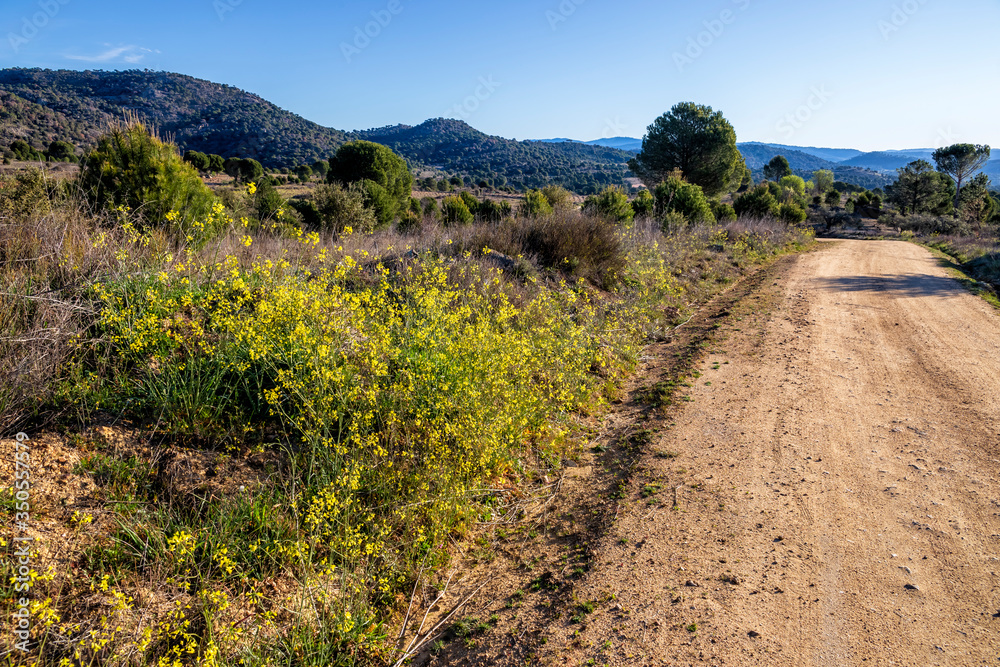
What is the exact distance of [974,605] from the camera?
255 centimetres

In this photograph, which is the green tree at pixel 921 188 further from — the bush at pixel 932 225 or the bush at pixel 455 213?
the bush at pixel 455 213

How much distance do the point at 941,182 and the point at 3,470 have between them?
5741 cm

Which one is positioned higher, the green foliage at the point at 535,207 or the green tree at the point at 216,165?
the green tree at the point at 216,165

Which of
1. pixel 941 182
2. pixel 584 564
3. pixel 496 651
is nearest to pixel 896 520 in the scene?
pixel 584 564

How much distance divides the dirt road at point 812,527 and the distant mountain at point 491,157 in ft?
165

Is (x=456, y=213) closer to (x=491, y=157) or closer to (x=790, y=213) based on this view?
(x=790, y=213)

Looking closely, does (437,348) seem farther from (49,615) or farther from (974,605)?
(974,605)

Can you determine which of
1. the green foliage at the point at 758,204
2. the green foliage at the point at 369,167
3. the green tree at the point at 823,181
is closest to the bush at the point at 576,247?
the green foliage at the point at 369,167

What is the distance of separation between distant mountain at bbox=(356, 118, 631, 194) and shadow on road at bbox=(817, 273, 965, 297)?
42.7 metres

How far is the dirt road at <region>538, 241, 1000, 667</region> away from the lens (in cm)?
242

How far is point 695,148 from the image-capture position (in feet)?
105

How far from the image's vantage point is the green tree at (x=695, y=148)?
31.1 meters

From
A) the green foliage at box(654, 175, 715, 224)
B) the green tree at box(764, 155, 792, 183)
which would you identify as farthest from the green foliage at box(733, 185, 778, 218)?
the green tree at box(764, 155, 792, 183)

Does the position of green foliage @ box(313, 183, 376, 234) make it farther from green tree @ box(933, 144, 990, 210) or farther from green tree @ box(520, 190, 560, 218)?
green tree @ box(933, 144, 990, 210)
